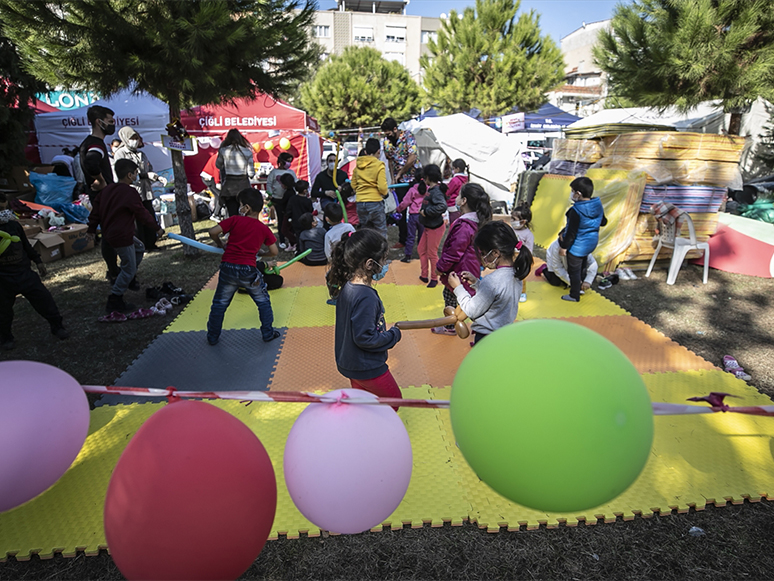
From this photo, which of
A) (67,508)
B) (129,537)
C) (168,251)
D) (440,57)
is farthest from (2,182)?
(440,57)

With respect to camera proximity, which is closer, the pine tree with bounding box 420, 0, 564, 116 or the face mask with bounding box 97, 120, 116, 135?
the face mask with bounding box 97, 120, 116, 135

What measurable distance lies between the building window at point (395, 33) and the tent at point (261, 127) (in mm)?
45288

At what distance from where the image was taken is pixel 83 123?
1266 cm

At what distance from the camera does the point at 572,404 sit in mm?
1226

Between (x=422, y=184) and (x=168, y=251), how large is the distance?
5133 millimetres

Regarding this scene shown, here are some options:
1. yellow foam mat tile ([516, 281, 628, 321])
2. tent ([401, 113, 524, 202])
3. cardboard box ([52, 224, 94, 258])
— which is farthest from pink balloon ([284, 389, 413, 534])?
tent ([401, 113, 524, 202])

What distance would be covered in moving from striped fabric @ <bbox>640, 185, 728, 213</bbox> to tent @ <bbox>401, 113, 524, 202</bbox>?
257 inches

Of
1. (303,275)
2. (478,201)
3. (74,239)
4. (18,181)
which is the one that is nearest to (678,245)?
(478,201)

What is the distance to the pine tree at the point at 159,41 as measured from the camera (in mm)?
5234

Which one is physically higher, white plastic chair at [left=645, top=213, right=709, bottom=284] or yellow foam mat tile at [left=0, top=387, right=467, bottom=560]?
white plastic chair at [left=645, top=213, right=709, bottom=284]

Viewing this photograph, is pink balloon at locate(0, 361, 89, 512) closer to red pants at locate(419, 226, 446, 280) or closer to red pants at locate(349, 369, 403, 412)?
red pants at locate(349, 369, 403, 412)

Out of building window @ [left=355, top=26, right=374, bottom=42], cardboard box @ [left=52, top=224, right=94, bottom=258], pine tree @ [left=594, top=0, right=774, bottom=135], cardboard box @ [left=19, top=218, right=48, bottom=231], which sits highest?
building window @ [left=355, top=26, right=374, bottom=42]

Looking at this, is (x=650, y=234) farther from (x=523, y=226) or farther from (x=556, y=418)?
(x=556, y=418)

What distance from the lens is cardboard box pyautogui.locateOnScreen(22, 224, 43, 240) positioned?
285 inches
